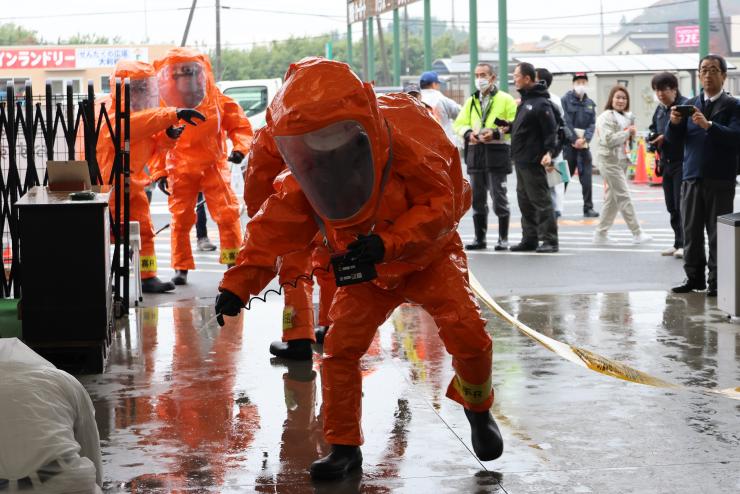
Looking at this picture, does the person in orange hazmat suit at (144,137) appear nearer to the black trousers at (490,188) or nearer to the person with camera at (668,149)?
the black trousers at (490,188)

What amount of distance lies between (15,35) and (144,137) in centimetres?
6662

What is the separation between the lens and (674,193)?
1095 cm

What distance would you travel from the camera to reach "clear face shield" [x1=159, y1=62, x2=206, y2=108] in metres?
9.62

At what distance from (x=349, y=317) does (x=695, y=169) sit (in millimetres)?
4908

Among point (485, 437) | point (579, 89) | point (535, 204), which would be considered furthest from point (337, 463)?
point (579, 89)

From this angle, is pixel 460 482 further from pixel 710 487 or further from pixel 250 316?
pixel 250 316

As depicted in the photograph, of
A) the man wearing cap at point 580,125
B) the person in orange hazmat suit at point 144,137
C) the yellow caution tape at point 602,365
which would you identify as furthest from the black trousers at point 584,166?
the yellow caution tape at point 602,365

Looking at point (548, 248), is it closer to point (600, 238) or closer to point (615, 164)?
point (600, 238)

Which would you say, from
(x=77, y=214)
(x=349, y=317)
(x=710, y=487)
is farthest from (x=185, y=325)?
(x=710, y=487)

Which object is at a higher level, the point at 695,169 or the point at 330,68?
the point at 330,68

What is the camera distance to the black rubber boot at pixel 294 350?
662cm

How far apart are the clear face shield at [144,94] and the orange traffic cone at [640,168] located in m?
13.9

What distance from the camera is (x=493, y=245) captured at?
12.8 metres

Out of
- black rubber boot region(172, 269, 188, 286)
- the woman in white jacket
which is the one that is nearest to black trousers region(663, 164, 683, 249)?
the woman in white jacket
